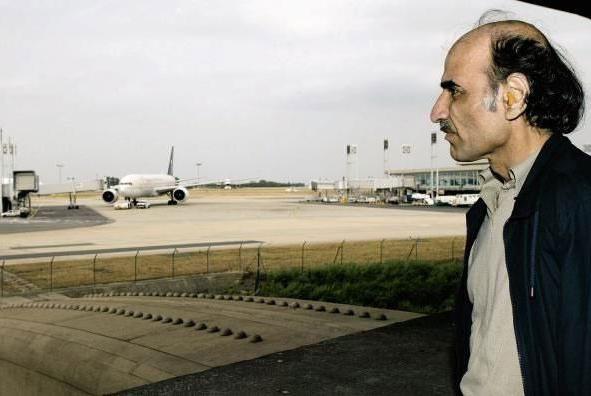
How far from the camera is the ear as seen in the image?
2.12 meters

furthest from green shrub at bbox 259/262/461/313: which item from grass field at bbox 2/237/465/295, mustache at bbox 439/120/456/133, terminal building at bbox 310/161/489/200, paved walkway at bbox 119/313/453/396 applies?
terminal building at bbox 310/161/489/200

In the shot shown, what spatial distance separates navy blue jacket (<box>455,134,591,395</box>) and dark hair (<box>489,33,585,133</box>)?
20 centimetres

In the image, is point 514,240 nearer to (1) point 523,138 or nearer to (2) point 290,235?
(1) point 523,138

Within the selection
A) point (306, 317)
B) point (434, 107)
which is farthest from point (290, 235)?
point (434, 107)

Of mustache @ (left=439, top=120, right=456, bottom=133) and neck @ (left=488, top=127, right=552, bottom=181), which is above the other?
mustache @ (left=439, top=120, right=456, bottom=133)

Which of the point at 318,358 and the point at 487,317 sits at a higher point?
the point at 487,317

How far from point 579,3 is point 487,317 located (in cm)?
732

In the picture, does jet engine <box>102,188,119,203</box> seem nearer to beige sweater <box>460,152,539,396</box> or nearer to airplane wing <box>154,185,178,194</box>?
airplane wing <box>154,185,178,194</box>

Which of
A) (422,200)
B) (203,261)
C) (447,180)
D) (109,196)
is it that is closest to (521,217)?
(203,261)

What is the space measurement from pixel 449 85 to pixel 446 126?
0.16m

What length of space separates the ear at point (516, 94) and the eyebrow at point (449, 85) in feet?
0.60

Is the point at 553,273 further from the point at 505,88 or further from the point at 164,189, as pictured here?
the point at 164,189

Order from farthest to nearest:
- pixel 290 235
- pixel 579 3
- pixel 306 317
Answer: pixel 290 235, pixel 306 317, pixel 579 3

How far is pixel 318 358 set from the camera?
6668 mm
